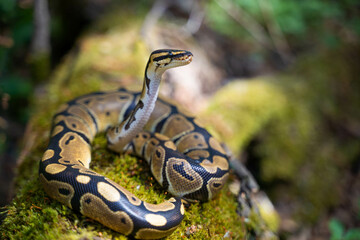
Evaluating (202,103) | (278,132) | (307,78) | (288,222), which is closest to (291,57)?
(307,78)

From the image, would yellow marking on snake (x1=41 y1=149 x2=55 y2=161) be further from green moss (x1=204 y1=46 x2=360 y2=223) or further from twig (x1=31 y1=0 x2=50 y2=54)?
twig (x1=31 y1=0 x2=50 y2=54)

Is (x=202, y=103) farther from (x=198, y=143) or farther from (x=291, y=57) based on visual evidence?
(x=291, y=57)

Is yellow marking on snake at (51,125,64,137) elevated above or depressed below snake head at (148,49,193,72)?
below

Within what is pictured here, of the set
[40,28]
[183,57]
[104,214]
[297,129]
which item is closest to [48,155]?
[104,214]

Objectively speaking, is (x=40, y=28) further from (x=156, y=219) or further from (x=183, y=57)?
(x=156, y=219)

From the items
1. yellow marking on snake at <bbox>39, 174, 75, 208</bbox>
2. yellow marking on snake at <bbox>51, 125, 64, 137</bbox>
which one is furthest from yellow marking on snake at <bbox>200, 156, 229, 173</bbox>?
yellow marking on snake at <bbox>51, 125, 64, 137</bbox>

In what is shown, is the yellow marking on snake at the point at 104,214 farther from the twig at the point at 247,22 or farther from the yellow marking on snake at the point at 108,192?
the twig at the point at 247,22
